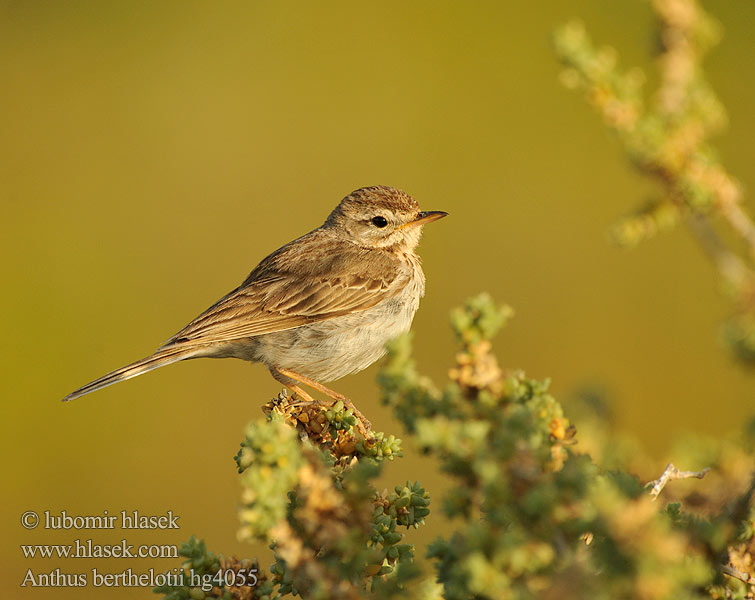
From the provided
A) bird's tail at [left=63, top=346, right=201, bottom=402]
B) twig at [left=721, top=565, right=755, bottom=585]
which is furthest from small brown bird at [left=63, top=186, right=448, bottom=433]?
twig at [left=721, top=565, right=755, bottom=585]

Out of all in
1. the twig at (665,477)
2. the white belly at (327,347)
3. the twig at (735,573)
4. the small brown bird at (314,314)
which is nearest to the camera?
the twig at (735,573)

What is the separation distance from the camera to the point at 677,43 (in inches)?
140

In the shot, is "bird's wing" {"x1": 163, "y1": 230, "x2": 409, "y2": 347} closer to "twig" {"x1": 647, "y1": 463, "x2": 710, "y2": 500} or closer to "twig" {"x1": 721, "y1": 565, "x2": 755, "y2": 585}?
"twig" {"x1": 647, "y1": 463, "x2": 710, "y2": 500}

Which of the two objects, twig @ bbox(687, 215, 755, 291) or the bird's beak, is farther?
the bird's beak

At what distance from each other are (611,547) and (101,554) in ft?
18.2

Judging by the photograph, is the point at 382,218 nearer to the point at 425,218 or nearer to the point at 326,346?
the point at 425,218

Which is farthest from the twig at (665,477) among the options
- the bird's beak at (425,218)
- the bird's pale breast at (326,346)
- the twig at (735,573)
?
the bird's beak at (425,218)

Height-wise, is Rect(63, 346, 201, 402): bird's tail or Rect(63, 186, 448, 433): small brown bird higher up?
Rect(63, 186, 448, 433): small brown bird

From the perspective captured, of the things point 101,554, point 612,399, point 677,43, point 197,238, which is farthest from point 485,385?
point 197,238

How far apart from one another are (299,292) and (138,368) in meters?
1.31

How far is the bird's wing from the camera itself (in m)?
5.81

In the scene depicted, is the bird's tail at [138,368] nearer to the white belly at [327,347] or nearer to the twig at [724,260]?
the white belly at [327,347]

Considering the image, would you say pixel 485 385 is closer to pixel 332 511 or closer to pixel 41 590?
pixel 332 511

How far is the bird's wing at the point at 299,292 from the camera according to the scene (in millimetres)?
5812
